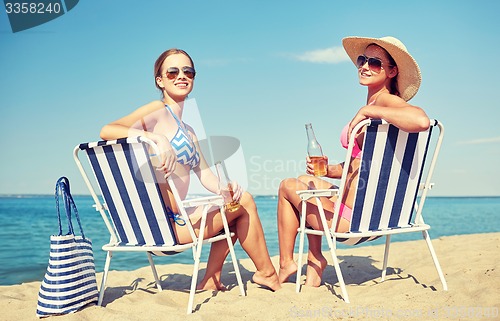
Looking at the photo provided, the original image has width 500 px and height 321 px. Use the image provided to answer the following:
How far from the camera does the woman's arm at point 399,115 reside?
9.88 feet

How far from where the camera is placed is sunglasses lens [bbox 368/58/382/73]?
354 centimetres

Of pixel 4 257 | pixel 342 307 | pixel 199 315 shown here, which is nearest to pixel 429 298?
pixel 342 307

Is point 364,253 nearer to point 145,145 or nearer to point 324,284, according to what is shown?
point 324,284

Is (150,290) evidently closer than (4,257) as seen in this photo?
Yes

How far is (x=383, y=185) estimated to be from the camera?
3314 mm

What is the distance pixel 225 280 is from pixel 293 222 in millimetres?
1106

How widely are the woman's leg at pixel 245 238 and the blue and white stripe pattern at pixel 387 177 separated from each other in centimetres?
64

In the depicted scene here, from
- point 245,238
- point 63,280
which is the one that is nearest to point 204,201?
point 245,238

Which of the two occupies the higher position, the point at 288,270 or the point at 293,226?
the point at 293,226

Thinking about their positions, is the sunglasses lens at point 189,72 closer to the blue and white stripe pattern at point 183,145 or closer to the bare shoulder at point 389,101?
the blue and white stripe pattern at point 183,145

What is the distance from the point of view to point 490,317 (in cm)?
265

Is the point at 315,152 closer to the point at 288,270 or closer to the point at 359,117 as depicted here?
the point at 359,117

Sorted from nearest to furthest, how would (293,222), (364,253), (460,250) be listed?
(293,222) → (460,250) → (364,253)

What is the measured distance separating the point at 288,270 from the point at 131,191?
4.58 feet
